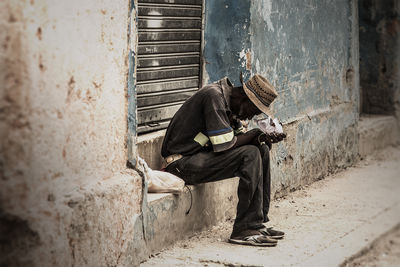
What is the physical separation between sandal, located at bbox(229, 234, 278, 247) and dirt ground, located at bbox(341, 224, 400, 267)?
1.81 ft

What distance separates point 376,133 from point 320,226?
12.4 ft

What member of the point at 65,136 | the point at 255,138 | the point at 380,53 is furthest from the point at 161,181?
the point at 380,53

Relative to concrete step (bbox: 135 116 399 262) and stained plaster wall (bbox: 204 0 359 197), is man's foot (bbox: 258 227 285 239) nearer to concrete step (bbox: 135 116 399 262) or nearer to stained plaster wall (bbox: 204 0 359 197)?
concrete step (bbox: 135 116 399 262)

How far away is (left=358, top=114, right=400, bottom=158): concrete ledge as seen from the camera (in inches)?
368

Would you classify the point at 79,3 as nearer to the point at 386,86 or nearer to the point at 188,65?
the point at 188,65

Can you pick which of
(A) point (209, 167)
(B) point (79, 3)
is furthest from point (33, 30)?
(A) point (209, 167)

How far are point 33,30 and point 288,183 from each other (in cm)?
407

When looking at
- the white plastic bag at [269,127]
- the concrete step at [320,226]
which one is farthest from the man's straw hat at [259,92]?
the concrete step at [320,226]

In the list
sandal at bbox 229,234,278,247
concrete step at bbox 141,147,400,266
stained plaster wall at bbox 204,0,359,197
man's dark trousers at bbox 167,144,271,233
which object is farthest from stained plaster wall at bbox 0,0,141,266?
stained plaster wall at bbox 204,0,359,197

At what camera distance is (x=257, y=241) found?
548 cm

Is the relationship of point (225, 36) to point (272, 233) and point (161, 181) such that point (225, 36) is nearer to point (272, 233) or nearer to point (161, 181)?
point (161, 181)

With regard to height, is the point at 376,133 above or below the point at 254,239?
above

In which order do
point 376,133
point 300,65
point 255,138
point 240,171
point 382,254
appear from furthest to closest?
point 376,133 < point 300,65 < point 382,254 < point 255,138 < point 240,171

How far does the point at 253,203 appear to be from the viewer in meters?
5.50
